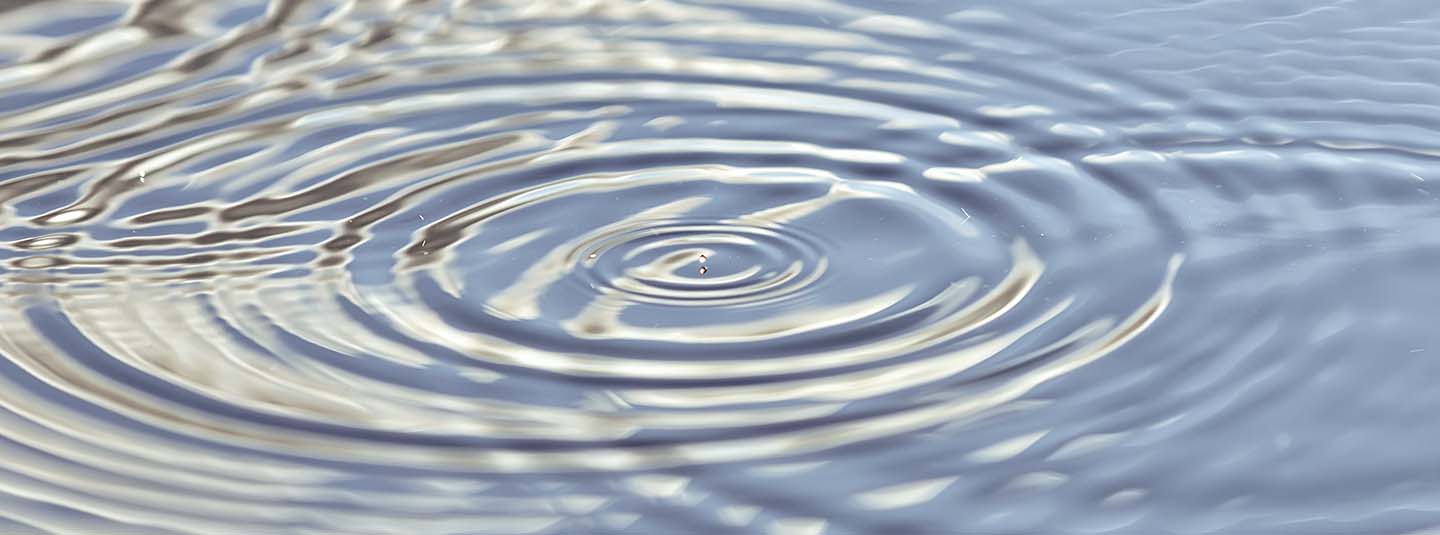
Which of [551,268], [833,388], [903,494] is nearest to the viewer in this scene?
[903,494]

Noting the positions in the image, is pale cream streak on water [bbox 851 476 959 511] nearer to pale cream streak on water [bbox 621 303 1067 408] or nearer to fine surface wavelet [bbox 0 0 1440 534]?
fine surface wavelet [bbox 0 0 1440 534]

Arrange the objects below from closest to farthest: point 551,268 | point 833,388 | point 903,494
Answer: point 903,494
point 833,388
point 551,268

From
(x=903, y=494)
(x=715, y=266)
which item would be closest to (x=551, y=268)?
(x=715, y=266)

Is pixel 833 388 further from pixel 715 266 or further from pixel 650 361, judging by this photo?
pixel 715 266

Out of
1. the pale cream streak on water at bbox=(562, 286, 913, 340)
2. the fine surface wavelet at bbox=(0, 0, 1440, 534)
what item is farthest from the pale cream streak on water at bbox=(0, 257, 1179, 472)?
the pale cream streak on water at bbox=(562, 286, 913, 340)

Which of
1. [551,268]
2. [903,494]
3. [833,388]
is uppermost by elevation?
[551,268]

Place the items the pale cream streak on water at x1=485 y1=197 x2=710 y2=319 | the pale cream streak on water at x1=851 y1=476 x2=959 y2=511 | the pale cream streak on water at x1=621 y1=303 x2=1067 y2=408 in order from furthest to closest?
1. the pale cream streak on water at x1=485 y1=197 x2=710 y2=319
2. the pale cream streak on water at x1=621 y1=303 x2=1067 y2=408
3. the pale cream streak on water at x1=851 y1=476 x2=959 y2=511

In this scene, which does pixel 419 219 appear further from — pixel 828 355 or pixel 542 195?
pixel 828 355

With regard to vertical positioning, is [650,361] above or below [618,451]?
above

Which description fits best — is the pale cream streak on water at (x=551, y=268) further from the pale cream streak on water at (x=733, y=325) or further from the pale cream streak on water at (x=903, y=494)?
the pale cream streak on water at (x=903, y=494)
